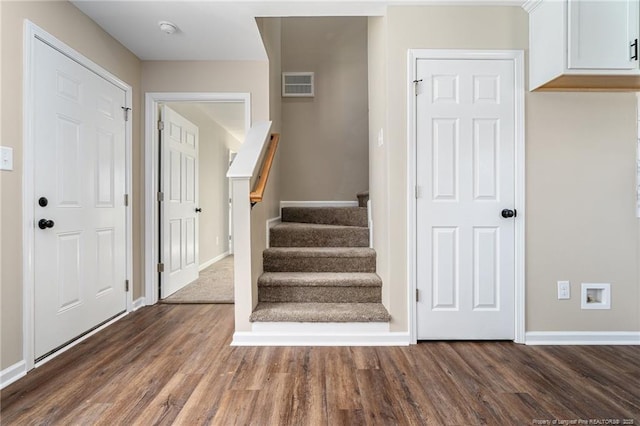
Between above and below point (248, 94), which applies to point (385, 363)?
below

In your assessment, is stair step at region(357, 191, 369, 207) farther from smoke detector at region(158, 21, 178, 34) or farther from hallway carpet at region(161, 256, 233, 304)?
smoke detector at region(158, 21, 178, 34)

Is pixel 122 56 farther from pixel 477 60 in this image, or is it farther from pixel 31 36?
pixel 477 60

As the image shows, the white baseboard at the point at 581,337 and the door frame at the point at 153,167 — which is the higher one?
the door frame at the point at 153,167

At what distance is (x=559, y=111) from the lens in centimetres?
224

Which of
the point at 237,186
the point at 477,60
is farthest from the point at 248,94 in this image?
the point at 477,60

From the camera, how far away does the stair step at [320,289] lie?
245cm

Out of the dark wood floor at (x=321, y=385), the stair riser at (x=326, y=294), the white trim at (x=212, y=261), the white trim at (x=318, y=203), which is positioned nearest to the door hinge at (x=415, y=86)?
the stair riser at (x=326, y=294)

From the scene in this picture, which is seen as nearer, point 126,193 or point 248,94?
point 126,193

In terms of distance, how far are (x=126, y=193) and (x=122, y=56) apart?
117cm

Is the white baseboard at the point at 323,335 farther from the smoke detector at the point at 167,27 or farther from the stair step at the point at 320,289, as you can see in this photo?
the smoke detector at the point at 167,27

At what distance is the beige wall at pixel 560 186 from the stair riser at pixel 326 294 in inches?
10.0

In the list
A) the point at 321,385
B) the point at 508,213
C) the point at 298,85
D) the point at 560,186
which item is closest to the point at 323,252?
the point at 321,385

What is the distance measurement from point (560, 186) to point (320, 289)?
185cm

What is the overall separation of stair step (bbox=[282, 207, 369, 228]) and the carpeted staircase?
0.03 ft
